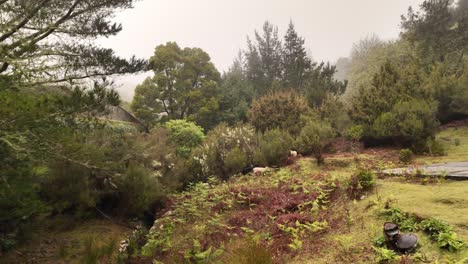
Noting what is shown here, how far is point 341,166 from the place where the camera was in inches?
331

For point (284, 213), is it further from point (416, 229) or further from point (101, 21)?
point (101, 21)

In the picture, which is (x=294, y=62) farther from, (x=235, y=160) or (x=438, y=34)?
(x=235, y=160)

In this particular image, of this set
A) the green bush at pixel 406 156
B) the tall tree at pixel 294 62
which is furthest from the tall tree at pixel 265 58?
the green bush at pixel 406 156

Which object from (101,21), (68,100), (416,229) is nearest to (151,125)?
(101,21)

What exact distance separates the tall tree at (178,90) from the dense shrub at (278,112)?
7952 millimetres

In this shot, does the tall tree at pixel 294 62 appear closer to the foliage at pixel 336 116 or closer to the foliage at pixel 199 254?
the foliage at pixel 336 116

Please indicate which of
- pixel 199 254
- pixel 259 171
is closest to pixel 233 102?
pixel 259 171

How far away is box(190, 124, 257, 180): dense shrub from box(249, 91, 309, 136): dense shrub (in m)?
2.65

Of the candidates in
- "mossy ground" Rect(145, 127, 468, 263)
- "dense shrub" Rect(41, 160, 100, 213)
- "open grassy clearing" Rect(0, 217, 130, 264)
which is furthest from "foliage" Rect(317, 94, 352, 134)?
"dense shrub" Rect(41, 160, 100, 213)

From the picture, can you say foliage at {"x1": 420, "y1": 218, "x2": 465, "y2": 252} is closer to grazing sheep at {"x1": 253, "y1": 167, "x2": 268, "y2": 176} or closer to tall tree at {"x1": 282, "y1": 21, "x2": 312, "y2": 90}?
grazing sheep at {"x1": 253, "y1": 167, "x2": 268, "y2": 176}

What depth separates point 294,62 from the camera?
30969 millimetres

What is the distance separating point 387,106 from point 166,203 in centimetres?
801

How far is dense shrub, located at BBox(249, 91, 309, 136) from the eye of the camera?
13.6 meters

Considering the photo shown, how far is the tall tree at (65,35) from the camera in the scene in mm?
6590
